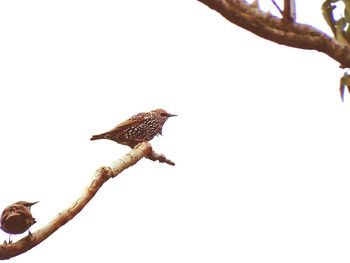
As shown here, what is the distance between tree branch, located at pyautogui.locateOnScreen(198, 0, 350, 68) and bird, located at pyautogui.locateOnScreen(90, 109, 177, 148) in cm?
662

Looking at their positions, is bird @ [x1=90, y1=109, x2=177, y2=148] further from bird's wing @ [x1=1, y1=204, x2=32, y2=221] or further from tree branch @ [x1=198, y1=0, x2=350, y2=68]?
tree branch @ [x1=198, y1=0, x2=350, y2=68]

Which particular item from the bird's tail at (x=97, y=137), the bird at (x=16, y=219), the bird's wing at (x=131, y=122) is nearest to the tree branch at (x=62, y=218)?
the bird at (x=16, y=219)

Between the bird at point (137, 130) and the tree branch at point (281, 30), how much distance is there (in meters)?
6.62

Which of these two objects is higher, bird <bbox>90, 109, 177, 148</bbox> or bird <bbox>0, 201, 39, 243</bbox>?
bird <bbox>90, 109, 177, 148</bbox>

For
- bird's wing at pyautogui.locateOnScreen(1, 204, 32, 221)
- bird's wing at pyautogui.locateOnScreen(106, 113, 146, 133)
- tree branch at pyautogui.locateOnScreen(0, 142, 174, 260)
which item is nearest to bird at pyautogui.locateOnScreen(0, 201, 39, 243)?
bird's wing at pyautogui.locateOnScreen(1, 204, 32, 221)

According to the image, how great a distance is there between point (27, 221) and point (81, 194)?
1.76 feet

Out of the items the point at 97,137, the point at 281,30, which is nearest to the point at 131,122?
the point at 97,137

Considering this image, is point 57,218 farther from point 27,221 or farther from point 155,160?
point 155,160

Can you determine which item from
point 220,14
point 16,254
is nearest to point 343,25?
point 220,14

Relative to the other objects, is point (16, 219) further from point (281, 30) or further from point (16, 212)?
point (281, 30)


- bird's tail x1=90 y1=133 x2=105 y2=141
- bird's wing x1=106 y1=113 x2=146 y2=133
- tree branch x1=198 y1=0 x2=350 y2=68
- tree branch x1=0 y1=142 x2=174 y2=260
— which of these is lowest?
tree branch x1=0 y1=142 x2=174 y2=260

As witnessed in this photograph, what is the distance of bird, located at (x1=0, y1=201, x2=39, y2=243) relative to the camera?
326 centimetres

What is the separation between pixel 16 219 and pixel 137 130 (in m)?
5.34

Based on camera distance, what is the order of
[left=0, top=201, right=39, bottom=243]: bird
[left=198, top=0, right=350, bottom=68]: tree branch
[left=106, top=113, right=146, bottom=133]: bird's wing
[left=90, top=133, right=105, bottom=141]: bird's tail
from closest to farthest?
[left=198, top=0, right=350, bottom=68]: tree branch
[left=0, top=201, right=39, bottom=243]: bird
[left=106, top=113, right=146, bottom=133]: bird's wing
[left=90, top=133, right=105, bottom=141]: bird's tail
